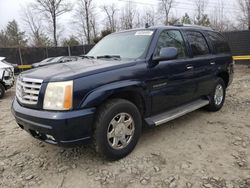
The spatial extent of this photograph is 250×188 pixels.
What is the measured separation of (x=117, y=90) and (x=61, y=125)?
0.85 m

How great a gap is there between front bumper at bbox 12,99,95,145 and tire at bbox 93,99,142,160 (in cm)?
15

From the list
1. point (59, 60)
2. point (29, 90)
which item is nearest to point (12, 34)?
point (59, 60)

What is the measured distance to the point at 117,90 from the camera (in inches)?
130

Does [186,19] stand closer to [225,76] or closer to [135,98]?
[225,76]

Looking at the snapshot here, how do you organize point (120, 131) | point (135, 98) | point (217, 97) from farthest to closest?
1. point (217, 97)
2. point (135, 98)
3. point (120, 131)

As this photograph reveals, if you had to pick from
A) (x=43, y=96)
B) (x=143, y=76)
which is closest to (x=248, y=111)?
(x=143, y=76)

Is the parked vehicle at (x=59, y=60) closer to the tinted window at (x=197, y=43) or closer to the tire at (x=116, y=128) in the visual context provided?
the tire at (x=116, y=128)

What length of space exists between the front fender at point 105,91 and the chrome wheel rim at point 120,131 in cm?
34

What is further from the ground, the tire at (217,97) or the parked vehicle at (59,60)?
the parked vehicle at (59,60)

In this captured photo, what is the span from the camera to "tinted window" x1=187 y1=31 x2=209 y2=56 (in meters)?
4.74

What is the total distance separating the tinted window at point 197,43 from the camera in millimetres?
4744

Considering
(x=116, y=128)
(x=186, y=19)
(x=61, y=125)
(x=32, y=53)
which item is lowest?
(x=116, y=128)

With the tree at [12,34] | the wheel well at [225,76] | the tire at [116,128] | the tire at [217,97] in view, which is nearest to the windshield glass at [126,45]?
the tire at [116,128]

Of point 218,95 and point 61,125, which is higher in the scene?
point 61,125
